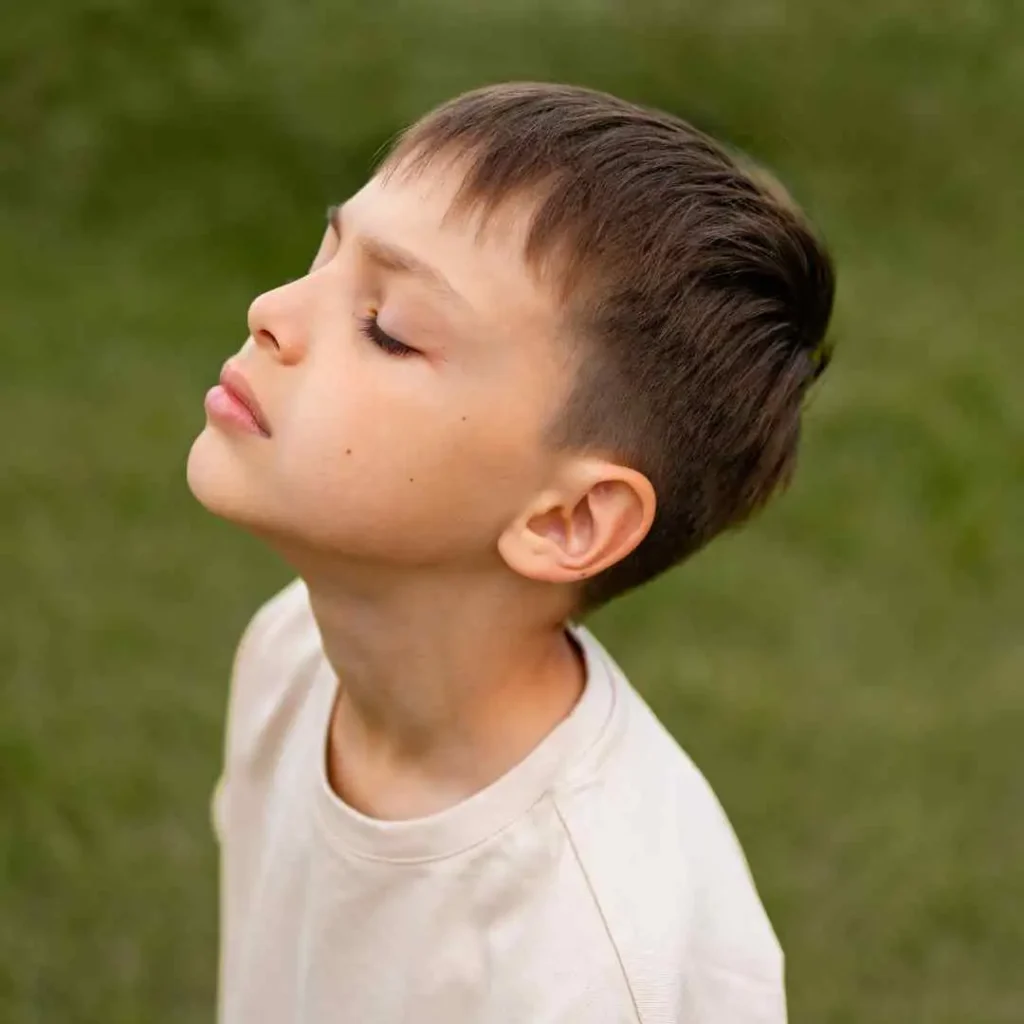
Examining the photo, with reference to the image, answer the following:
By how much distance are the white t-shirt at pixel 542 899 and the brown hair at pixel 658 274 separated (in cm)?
16

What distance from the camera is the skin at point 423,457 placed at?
0.99m

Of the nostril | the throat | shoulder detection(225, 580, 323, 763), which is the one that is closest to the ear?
the throat

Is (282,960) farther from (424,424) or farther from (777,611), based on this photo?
(777,611)

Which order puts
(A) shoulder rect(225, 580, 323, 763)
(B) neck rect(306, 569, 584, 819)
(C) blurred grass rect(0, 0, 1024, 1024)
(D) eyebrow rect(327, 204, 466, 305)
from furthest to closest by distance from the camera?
(C) blurred grass rect(0, 0, 1024, 1024) → (A) shoulder rect(225, 580, 323, 763) → (B) neck rect(306, 569, 584, 819) → (D) eyebrow rect(327, 204, 466, 305)

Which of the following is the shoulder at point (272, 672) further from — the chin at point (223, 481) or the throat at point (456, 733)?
the chin at point (223, 481)

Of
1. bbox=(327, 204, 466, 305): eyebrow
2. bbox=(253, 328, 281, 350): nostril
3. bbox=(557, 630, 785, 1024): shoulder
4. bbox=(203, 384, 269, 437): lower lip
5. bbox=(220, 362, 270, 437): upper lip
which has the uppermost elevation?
bbox=(327, 204, 466, 305): eyebrow

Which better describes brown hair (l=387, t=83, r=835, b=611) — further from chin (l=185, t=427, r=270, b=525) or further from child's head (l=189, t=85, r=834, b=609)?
chin (l=185, t=427, r=270, b=525)

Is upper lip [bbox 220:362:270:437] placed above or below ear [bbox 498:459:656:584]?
above

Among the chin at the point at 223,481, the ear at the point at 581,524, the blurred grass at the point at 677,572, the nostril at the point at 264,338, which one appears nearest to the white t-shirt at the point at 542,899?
the ear at the point at 581,524

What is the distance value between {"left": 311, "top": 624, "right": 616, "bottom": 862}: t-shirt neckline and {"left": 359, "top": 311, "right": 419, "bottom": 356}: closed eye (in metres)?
0.34

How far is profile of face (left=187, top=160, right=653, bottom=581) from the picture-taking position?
99cm

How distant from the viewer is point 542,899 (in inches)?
41.1

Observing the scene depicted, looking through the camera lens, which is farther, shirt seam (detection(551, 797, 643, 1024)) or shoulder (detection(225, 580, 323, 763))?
shoulder (detection(225, 580, 323, 763))

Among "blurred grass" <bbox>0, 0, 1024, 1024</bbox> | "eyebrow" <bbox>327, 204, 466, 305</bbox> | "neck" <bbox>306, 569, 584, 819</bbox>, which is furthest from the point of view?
"blurred grass" <bbox>0, 0, 1024, 1024</bbox>
